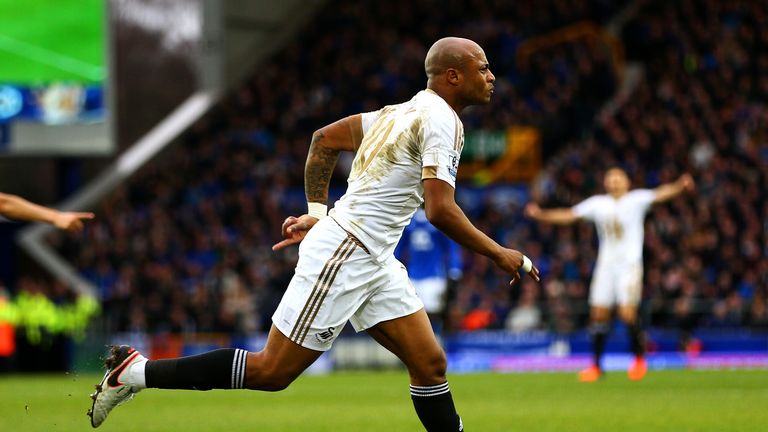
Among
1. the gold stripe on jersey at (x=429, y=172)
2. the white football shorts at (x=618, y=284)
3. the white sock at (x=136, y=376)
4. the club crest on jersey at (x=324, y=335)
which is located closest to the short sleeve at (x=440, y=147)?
the gold stripe on jersey at (x=429, y=172)

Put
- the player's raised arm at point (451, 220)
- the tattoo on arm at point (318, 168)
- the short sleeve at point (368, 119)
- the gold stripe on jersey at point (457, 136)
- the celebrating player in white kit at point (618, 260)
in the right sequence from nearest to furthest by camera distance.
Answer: the player's raised arm at point (451, 220)
the gold stripe on jersey at point (457, 136)
the short sleeve at point (368, 119)
the tattoo on arm at point (318, 168)
the celebrating player in white kit at point (618, 260)

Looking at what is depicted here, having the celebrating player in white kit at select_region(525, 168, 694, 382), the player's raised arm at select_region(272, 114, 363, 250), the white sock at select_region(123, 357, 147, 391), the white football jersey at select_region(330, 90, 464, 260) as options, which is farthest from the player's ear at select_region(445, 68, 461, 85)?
the celebrating player in white kit at select_region(525, 168, 694, 382)

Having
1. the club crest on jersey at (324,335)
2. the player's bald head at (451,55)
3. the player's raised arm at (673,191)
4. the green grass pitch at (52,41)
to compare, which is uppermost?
the green grass pitch at (52,41)

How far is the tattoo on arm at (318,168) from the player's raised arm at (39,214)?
1.14 meters

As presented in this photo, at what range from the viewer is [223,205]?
29.8 meters

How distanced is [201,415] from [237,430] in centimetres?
176

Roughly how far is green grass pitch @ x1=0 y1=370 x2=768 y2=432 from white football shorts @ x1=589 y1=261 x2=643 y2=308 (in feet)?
2.95

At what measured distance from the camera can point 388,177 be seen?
6.79m

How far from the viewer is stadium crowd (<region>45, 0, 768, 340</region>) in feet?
78.7

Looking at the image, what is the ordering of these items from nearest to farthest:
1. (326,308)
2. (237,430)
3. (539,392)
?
(326,308) → (237,430) → (539,392)

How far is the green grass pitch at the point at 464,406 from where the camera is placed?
31.9ft

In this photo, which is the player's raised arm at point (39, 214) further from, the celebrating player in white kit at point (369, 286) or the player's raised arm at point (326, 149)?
the player's raised arm at point (326, 149)

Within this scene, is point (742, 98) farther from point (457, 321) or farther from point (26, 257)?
point (26, 257)

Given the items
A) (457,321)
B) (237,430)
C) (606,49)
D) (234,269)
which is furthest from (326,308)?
(606,49)
